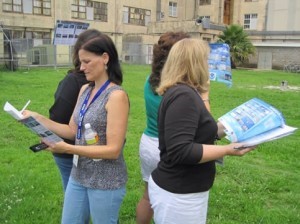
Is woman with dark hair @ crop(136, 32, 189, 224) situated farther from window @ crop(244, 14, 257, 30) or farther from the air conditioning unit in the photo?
window @ crop(244, 14, 257, 30)

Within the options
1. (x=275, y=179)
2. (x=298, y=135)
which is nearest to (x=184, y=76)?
(x=275, y=179)

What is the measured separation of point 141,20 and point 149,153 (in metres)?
42.4

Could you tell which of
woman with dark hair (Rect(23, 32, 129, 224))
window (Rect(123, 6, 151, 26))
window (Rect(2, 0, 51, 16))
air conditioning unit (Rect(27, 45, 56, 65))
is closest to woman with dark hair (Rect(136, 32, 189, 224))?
woman with dark hair (Rect(23, 32, 129, 224))

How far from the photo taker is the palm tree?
35625mm

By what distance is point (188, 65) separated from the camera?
217cm

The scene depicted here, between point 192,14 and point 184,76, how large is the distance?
164ft

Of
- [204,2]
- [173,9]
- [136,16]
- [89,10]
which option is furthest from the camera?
[204,2]

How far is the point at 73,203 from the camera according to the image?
2617mm

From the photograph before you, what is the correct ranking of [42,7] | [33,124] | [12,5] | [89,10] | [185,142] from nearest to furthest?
[185,142], [33,124], [12,5], [42,7], [89,10]

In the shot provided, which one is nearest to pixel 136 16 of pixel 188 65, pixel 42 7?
pixel 42 7

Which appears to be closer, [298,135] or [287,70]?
[298,135]

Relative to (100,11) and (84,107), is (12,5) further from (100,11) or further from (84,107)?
(84,107)

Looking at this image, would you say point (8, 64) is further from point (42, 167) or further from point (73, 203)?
point (73, 203)

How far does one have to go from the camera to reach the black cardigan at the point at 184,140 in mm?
2057
